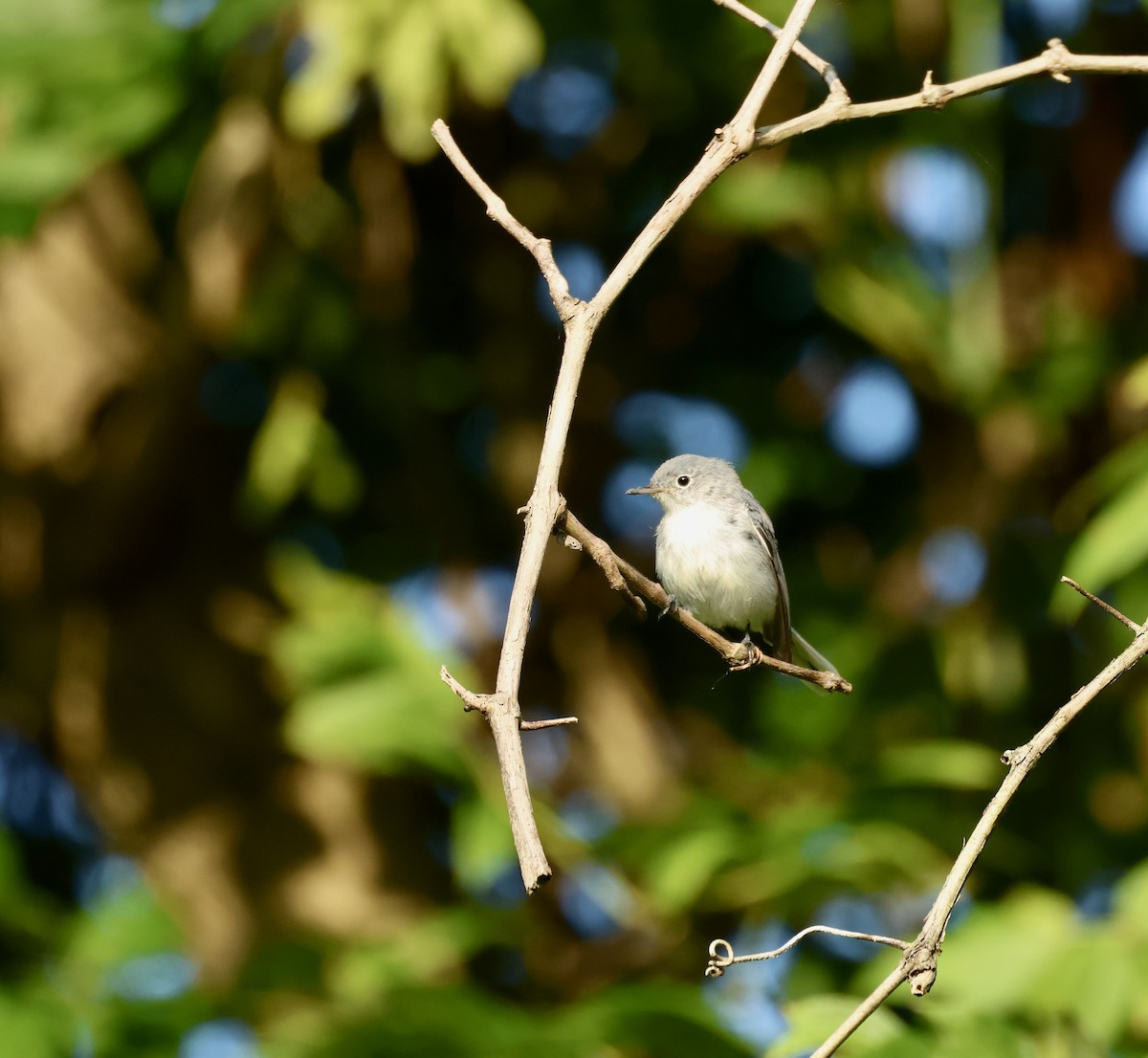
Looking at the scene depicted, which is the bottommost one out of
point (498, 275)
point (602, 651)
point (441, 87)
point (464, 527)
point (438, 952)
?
point (438, 952)

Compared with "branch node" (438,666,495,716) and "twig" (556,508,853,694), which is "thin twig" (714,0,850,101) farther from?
"branch node" (438,666,495,716)

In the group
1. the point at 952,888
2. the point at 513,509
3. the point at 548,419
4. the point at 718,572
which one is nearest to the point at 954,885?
the point at 952,888

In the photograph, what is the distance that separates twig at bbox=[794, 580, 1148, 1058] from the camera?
5.46 ft

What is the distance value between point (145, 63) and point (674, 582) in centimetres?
265

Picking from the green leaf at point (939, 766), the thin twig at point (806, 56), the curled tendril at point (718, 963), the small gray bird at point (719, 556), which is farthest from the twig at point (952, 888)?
the green leaf at point (939, 766)

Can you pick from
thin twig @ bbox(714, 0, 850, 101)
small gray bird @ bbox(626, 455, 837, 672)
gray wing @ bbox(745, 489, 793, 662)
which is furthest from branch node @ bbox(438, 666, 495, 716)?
small gray bird @ bbox(626, 455, 837, 672)

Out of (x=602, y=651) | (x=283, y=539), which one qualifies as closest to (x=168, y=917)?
(x=283, y=539)

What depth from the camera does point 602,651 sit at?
6.22 metres

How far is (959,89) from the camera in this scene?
1831 millimetres

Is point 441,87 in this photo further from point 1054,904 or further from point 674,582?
point 1054,904

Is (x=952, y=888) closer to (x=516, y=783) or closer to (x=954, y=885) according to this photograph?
(x=954, y=885)

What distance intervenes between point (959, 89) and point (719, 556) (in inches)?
91.4

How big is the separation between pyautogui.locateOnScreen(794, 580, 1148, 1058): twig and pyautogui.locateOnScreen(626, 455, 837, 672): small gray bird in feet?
7.06

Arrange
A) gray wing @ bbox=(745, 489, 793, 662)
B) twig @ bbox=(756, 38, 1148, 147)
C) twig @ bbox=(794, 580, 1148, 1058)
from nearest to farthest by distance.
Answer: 1. twig @ bbox=(794, 580, 1148, 1058)
2. twig @ bbox=(756, 38, 1148, 147)
3. gray wing @ bbox=(745, 489, 793, 662)
